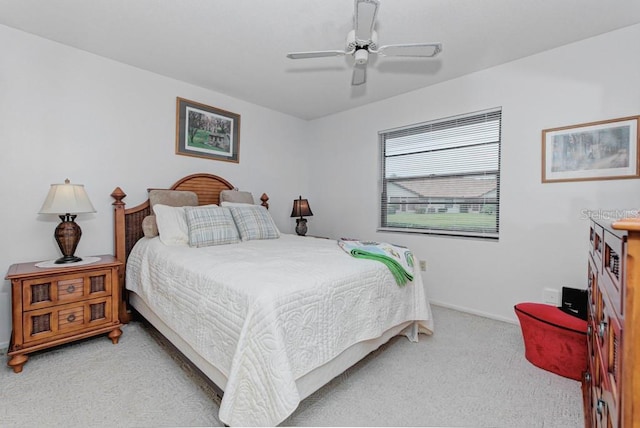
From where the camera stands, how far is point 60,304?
6.66 ft

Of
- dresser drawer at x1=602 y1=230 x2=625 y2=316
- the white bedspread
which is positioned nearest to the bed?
the white bedspread

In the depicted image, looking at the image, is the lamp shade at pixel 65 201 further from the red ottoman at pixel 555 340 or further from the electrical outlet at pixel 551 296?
the electrical outlet at pixel 551 296

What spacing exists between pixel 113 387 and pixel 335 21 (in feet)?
9.16

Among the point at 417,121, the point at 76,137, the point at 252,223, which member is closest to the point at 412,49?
the point at 417,121

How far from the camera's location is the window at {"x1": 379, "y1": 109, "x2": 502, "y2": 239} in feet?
9.59

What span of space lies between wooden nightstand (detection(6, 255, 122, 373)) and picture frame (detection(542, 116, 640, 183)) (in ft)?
12.1

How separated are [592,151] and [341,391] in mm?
2610

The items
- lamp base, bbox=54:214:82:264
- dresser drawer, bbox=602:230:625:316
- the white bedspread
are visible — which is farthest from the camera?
lamp base, bbox=54:214:82:264

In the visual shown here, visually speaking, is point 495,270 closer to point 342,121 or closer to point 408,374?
point 408,374

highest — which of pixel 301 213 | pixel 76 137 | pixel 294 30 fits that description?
pixel 294 30

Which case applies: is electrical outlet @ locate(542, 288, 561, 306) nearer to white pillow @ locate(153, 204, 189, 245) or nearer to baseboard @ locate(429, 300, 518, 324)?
baseboard @ locate(429, 300, 518, 324)

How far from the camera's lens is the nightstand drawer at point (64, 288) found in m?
1.92

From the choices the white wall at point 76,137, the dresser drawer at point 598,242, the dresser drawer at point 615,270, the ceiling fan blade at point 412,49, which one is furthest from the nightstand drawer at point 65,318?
the dresser drawer at point 598,242

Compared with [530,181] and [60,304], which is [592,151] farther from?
[60,304]
